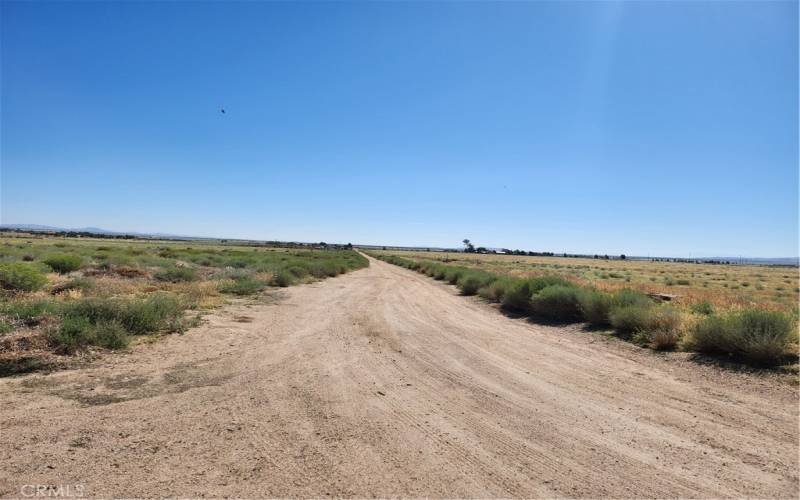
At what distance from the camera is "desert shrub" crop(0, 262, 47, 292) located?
1383 cm

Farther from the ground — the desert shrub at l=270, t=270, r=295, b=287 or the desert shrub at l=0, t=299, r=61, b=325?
the desert shrub at l=0, t=299, r=61, b=325

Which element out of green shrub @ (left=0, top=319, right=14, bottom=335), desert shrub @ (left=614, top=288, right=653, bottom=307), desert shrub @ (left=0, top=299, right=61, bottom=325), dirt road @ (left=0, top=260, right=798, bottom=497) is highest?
desert shrub @ (left=614, top=288, right=653, bottom=307)

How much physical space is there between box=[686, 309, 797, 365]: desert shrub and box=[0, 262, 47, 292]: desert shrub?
65.9ft

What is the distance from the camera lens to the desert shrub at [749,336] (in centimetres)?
816

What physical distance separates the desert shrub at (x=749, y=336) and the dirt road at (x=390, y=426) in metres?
0.96

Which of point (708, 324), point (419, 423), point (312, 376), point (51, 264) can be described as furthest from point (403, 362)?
point (51, 264)

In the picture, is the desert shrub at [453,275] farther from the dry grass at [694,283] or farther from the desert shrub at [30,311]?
the desert shrub at [30,311]

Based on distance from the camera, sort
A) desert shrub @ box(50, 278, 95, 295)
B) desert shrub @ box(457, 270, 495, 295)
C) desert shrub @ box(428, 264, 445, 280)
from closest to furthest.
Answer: desert shrub @ box(50, 278, 95, 295), desert shrub @ box(457, 270, 495, 295), desert shrub @ box(428, 264, 445, 280)

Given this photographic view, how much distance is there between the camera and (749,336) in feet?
27.9

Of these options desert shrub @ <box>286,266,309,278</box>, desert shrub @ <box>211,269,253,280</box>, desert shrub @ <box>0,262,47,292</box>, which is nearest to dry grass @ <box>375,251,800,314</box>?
desert shrub @ <box>286,266,309,278</box>

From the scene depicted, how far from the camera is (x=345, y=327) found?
11914mm

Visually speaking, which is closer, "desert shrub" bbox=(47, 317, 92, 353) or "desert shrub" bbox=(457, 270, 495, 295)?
"desert shrub" bbox=(47, 317, 92, 353)

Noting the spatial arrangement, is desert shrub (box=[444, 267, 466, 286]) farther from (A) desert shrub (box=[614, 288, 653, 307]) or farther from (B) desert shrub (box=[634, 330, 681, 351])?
(B) desert shrub (box=[634, 330, 681, 351])

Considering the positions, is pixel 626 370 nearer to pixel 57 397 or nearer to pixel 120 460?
pixel 120 460
